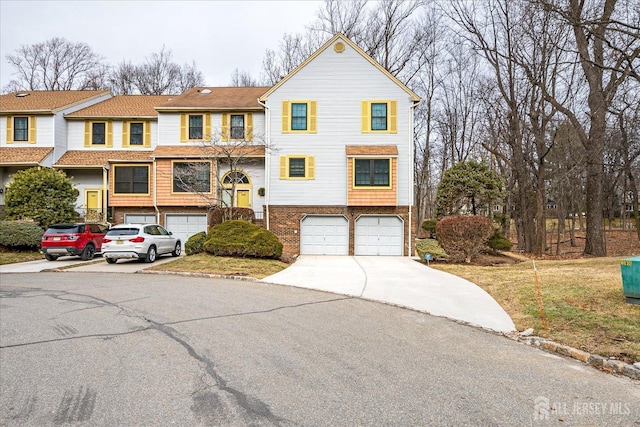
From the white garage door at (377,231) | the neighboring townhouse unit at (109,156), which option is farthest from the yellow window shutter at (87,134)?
the white garage door at (377,231)

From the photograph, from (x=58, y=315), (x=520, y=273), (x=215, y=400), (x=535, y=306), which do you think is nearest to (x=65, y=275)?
(x=58, y=315)

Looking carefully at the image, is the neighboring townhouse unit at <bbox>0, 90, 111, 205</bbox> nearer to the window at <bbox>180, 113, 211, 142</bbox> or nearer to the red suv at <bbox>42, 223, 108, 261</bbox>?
the window at <bbox>180, 113, 211, 142</bbox>

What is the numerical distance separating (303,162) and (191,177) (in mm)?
6376

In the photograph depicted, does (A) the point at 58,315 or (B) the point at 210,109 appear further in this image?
(B) the point at 210,109

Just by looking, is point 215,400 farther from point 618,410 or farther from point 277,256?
point 277,256

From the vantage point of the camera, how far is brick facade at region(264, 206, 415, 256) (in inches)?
920

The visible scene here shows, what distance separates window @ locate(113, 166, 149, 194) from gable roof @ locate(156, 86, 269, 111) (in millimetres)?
3797

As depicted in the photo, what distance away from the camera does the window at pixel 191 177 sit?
2445 cm

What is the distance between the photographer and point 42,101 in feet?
93.8

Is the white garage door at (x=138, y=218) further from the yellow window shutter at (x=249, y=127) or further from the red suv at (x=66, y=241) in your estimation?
the yellow window shutter at (x=249, y=127)

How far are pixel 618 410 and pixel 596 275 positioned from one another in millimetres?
9484

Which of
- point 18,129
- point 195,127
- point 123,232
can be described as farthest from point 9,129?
point 123,232

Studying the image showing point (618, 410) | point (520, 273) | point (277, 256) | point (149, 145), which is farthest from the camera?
point (149, 145)

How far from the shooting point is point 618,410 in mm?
4367
